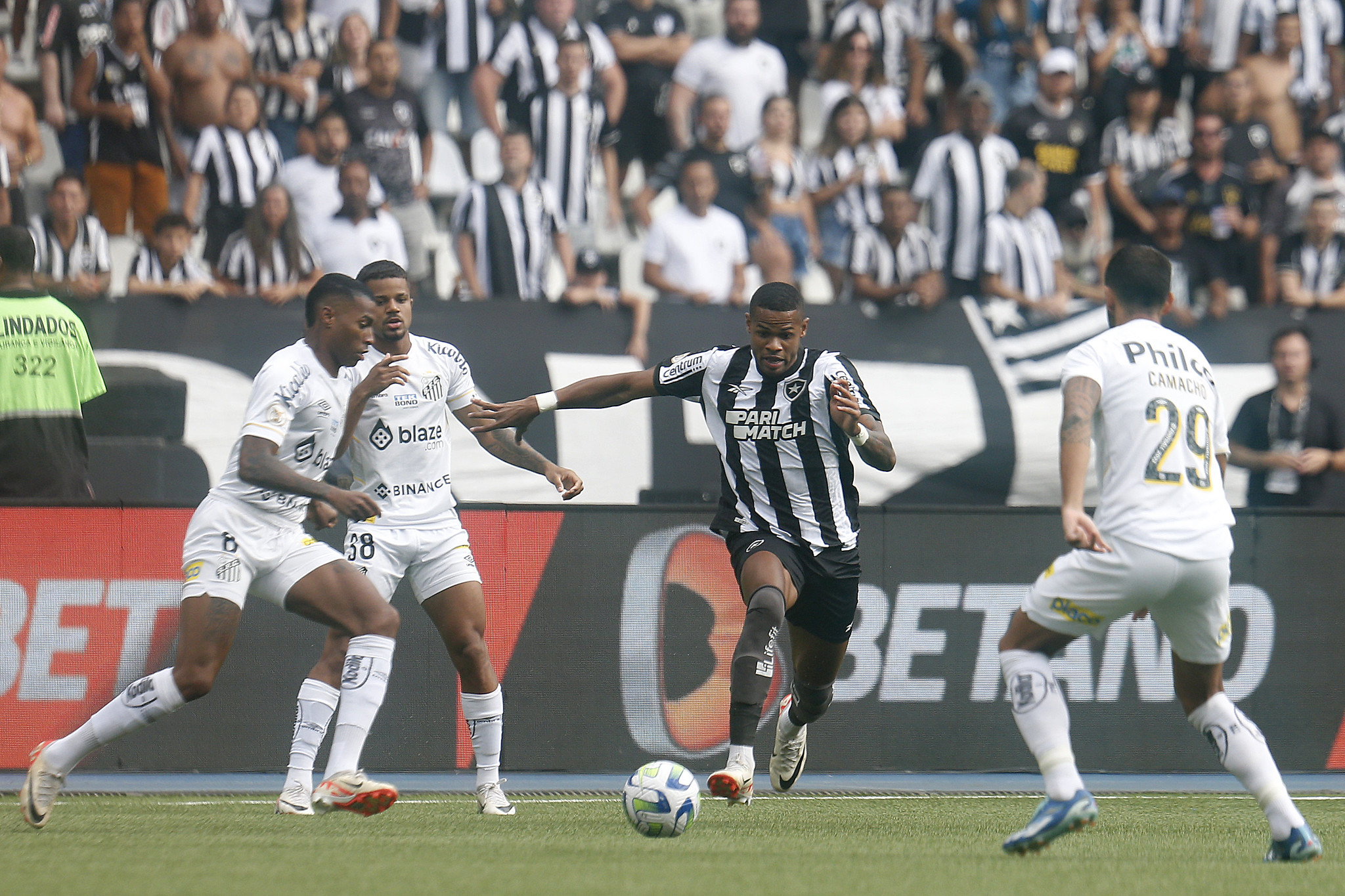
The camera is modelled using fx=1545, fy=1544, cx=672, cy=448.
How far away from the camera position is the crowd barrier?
8.11 metres

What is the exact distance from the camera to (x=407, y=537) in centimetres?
662

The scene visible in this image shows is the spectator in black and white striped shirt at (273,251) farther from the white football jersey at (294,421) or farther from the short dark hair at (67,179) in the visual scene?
the white football jersey at (294,421)

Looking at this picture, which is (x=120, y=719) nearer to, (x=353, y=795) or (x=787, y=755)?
(x=353, y=795)

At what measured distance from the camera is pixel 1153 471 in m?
5.11

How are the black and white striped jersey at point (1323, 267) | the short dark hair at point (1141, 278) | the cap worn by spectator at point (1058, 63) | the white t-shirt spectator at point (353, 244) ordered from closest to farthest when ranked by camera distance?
the short dark hair at point (1141, 278) → the white t-shirt spectator at point (353, 244) → the black and white striped jersey at point (1323, 267) → the cap worn by spectator at point (1058, 63)

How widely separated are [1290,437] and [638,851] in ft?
20.6

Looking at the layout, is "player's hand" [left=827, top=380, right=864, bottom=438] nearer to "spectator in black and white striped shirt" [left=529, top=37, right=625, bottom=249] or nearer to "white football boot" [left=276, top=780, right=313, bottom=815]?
"white football boot" [left=276, top=780, right=313, bottom=815]

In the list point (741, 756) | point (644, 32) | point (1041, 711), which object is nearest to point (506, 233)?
point (644, 32)

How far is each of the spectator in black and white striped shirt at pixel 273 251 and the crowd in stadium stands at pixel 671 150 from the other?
0.02m

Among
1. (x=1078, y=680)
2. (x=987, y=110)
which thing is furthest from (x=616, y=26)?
(x=1078, y=680)

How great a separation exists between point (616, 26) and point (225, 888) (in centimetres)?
965

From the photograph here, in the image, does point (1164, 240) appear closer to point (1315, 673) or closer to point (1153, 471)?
point (1315, 673)

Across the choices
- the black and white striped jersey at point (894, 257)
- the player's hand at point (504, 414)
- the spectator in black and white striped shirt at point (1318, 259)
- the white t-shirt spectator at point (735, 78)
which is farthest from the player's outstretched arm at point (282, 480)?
the spectator in black and white striped shirt at point (1318, 259)

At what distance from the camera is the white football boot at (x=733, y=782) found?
575 centimetres
